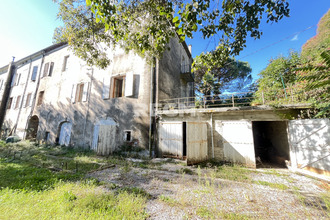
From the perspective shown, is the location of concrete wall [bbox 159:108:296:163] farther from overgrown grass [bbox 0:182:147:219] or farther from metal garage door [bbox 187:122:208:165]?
overgrown grass [bbox 0:182:147:219]

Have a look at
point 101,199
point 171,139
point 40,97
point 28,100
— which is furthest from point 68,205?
point 28,100

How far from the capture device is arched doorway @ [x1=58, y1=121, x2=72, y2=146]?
39.3 feet

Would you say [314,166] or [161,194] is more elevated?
[314,166]

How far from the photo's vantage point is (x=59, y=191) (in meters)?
3.63

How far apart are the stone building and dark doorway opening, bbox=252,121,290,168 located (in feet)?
24.9

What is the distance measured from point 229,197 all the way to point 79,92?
14120mm

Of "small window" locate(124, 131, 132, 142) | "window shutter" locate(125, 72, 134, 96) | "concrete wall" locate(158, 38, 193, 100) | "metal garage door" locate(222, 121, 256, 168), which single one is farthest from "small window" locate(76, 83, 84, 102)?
"metal garage door" locate(222, 121, 256, 168)

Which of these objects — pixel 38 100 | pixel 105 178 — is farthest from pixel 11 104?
pixel 105 178

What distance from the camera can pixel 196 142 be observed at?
7320 millimetres

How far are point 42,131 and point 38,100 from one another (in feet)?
13.8

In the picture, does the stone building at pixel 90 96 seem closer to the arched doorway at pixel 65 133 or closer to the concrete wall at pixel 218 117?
the arched doorway at pixel 65 133

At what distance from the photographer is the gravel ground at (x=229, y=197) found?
290cm

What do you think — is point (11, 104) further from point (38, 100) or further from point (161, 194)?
point (161, 194)

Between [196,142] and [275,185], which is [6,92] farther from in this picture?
[275,185]
